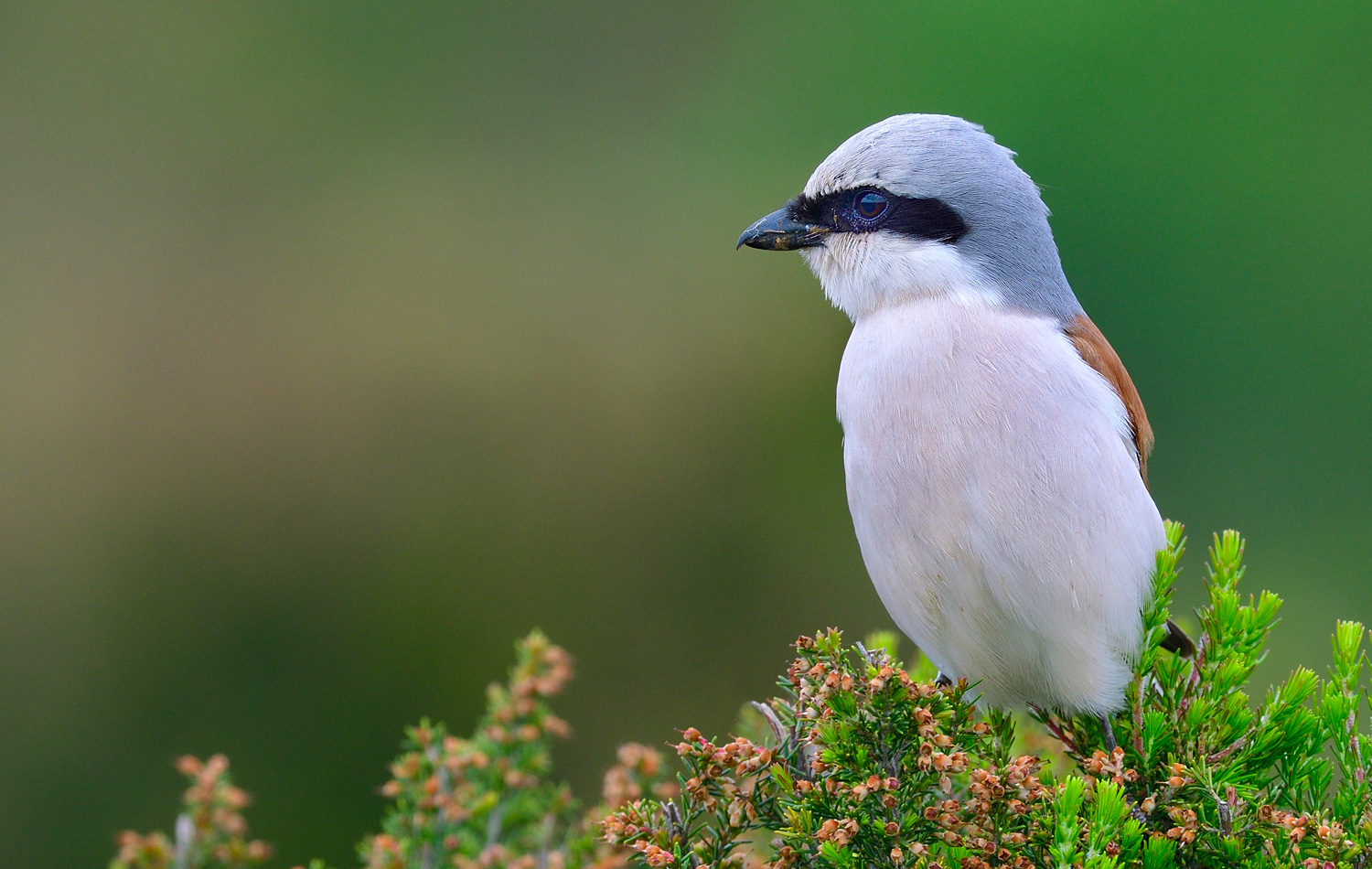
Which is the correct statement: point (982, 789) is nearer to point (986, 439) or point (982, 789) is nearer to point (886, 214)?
point (986, 439)

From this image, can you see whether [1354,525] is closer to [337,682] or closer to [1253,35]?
[1253,35]

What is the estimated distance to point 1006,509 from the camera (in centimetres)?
164

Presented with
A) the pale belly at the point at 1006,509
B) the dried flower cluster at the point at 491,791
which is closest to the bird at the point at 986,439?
the pale belly at the point at 1006,509

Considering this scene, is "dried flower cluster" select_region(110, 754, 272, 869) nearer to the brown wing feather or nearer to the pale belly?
the pale belly

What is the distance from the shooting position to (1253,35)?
152 inches

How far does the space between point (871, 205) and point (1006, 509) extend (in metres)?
0.65

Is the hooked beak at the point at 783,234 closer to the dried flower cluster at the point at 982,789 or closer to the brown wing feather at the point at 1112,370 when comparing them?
the brown wing feather at the point at 1112,370

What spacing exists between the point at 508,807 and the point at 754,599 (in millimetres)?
2283

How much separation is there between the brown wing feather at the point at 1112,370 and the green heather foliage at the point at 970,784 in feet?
0.77

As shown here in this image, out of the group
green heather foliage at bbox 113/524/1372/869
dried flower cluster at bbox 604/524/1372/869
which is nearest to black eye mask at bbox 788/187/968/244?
green heather foliage at bbox 113/524/1372/869

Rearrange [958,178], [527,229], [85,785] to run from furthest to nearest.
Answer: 1. [527,229]
2. [85,785]
3. [958,178]

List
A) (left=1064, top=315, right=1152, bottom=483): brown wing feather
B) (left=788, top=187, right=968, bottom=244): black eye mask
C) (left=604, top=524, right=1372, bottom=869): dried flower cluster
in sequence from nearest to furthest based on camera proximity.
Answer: (left=604, top=524, right=1372, bottom=869): dried flower cluster < (left=1064, top=315, right=1152, bottom=483): brown wing feather < (left=788, top=187, right=968, bottom=244): black eye mask

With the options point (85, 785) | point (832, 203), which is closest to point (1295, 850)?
point (832, 203)

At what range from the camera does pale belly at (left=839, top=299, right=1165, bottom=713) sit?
1.65 metres
